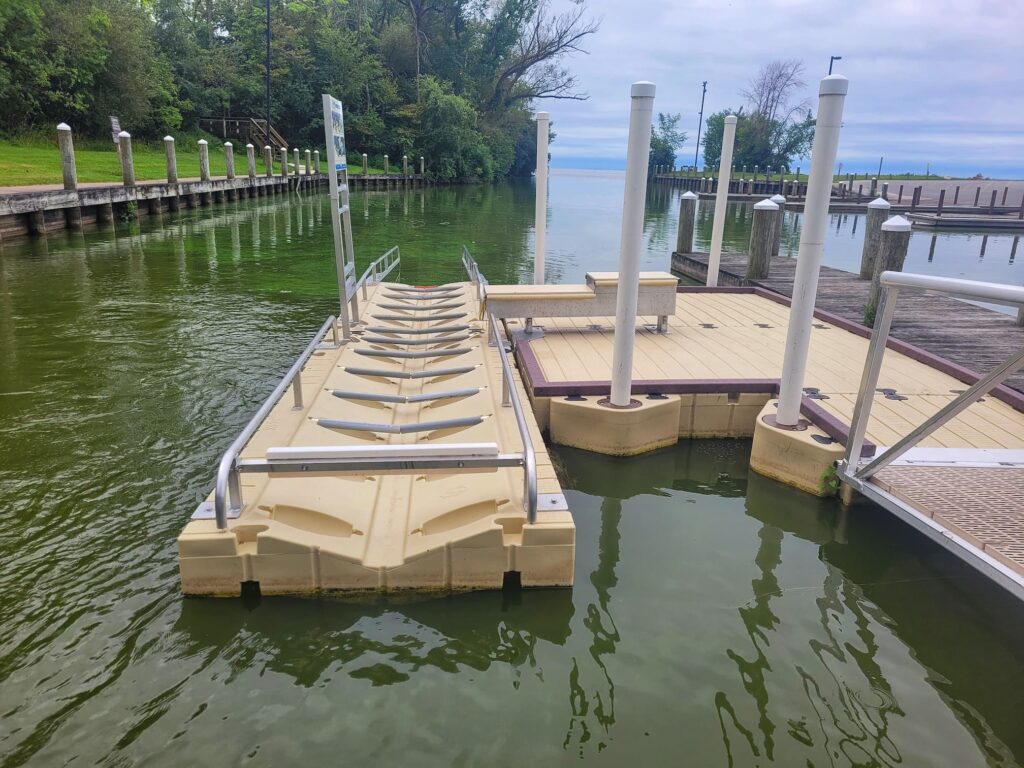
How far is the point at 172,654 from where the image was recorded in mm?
3217

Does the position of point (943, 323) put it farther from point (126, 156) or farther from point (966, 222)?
point (966, 222)

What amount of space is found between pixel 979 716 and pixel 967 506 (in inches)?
43.7

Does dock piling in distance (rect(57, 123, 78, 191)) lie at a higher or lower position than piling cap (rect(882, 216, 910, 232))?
higher

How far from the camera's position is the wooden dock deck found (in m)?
3.72

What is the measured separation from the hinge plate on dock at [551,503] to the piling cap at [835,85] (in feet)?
9.65

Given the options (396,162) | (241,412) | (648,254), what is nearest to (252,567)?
(241,412)

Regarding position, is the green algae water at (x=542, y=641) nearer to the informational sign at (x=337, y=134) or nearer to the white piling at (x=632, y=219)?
the white piling at (x=632, y=219)

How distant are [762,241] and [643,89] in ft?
23.0

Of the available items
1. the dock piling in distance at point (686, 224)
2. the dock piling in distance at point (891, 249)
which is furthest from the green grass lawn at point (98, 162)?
the dock piling in distance at point (891, 249)

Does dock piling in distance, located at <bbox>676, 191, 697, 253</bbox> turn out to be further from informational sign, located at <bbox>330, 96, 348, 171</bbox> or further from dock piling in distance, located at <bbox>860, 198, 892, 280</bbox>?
informational sign, located at <bbox>330, 96, 348, 171</bbox>

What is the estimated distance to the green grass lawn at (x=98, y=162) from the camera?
67.2 feet

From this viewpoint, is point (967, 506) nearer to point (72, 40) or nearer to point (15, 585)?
point (15, 585)

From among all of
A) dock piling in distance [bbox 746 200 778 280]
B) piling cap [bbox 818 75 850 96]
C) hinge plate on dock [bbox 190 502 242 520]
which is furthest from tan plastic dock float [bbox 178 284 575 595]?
dock piling in distance [bbox 746 200 778 280]

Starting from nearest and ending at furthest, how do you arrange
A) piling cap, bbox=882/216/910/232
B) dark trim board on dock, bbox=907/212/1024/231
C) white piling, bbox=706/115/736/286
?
piling cap, bbox=882/216/910/232, white piling, bbox=706/115/736/286, dark trim board on dock, bbox=907/212/1024/231
